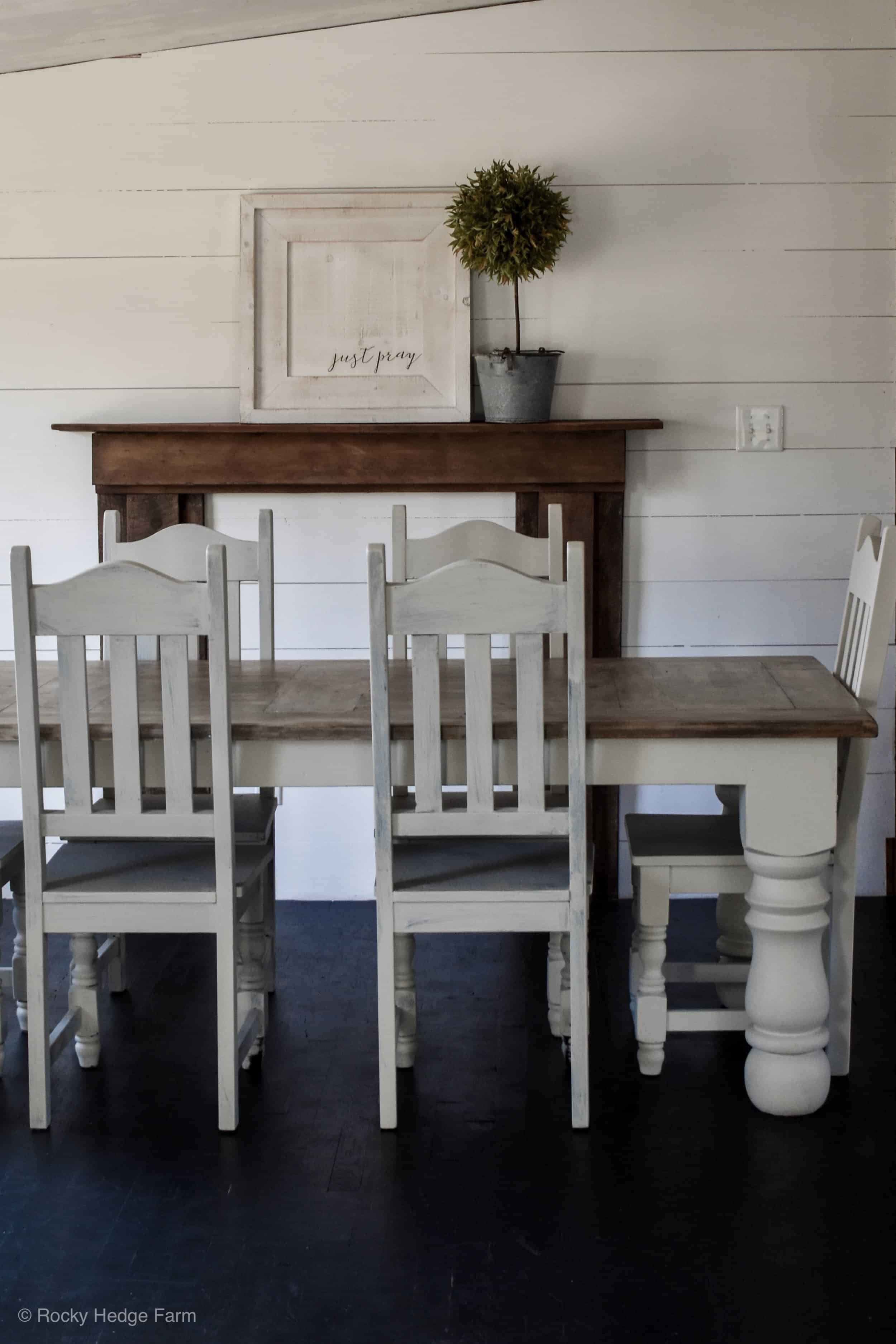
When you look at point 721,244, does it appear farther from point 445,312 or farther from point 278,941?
point 278,941

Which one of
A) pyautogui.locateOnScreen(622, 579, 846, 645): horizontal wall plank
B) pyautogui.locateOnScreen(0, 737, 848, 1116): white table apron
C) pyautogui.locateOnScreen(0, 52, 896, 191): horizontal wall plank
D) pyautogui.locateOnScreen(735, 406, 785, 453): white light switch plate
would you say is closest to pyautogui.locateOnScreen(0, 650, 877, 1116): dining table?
pyautogui.locateOnScreen(0, 737, 848, 1116): white table apron

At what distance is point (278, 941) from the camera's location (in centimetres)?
334

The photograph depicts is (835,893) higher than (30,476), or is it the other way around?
(30,476)

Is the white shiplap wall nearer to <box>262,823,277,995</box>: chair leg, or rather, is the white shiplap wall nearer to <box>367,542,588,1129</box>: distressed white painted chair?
<box>262,823,277,995</box>: chair leg

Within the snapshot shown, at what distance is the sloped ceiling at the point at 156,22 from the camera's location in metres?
3.12

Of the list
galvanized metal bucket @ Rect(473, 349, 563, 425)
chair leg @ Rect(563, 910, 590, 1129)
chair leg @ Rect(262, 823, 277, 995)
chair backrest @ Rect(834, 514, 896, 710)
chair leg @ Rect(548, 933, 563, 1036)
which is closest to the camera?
chair leg @ Rect(563, 910, 590, 1129)

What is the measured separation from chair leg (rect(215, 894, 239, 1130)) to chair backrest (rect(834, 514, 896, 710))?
120 centimetres

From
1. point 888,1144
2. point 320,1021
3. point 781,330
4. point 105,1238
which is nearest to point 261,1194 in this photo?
point 105,1238

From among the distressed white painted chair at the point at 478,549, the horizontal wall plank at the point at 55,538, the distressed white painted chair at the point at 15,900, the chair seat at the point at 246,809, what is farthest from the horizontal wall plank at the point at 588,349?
the distressed white painted chair at the point at 15,900

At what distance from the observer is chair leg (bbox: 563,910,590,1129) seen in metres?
2.27

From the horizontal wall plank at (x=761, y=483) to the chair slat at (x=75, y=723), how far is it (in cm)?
176

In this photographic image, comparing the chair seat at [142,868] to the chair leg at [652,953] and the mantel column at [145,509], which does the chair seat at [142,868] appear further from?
the mantel column at [145,509]

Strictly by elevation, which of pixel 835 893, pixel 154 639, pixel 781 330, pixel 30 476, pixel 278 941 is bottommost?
pixel 278 941

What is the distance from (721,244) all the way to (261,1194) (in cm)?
254
